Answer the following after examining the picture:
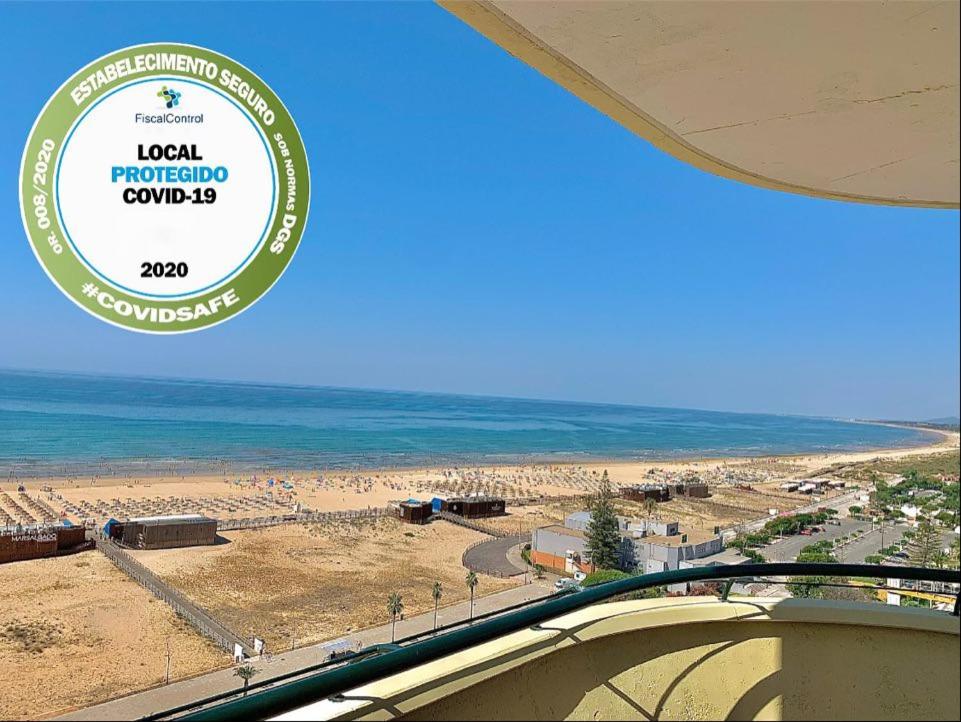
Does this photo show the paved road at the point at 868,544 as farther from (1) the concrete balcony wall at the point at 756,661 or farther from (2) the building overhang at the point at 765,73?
(2) the building overhang at the point at 765,73

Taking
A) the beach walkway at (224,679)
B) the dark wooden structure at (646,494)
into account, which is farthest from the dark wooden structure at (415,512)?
the dark wooden structure at (646,494)

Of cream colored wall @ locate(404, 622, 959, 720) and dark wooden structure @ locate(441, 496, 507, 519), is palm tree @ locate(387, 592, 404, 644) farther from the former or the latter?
dark wooden structure @ locate(441, 496, 507, 519)

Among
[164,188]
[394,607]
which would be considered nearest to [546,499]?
[394,607]

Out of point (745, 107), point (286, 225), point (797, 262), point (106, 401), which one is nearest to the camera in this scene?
point (745, 107)

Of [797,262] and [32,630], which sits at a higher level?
[797,262]

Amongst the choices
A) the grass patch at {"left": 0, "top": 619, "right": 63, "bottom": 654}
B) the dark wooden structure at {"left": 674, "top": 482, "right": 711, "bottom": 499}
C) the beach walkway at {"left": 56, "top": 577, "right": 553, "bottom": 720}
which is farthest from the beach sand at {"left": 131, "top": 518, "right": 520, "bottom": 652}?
the dark wooden structure at {"left": 674, "top": 482, "right": 711, "bottom": 499}

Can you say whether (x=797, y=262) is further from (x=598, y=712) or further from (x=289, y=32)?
(x=598, y=712)

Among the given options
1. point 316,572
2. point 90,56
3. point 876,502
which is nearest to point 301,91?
point 90,56
